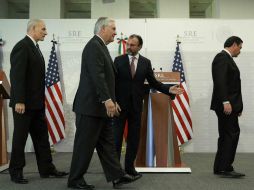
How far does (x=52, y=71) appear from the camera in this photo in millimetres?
5785

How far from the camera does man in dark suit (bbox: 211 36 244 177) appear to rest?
11.4 feet

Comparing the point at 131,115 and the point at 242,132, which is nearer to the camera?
the point at 131,115

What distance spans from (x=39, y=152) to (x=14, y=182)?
0.38 m

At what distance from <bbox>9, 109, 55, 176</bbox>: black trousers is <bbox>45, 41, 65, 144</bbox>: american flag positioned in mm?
2354

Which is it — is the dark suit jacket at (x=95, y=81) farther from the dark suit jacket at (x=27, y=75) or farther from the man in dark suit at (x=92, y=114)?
the dark suit jacket at (x=27, y=75)

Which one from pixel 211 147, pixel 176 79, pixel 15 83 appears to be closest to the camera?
pixel 15 83

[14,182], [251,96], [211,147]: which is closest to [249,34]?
[251,96]

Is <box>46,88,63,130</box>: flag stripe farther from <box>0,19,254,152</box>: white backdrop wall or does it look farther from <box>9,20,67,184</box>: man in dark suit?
<box>9,20,67,184</box>: man in dark suit

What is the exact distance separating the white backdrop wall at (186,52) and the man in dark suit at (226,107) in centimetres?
231

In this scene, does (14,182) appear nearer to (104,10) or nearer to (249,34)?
(249,34)

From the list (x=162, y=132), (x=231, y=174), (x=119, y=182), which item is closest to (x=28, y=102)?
(x=119, y=182)

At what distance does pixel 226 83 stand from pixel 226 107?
0.26 metres

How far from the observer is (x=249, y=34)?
6.02 meters

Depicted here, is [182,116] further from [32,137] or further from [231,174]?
[32,137]
